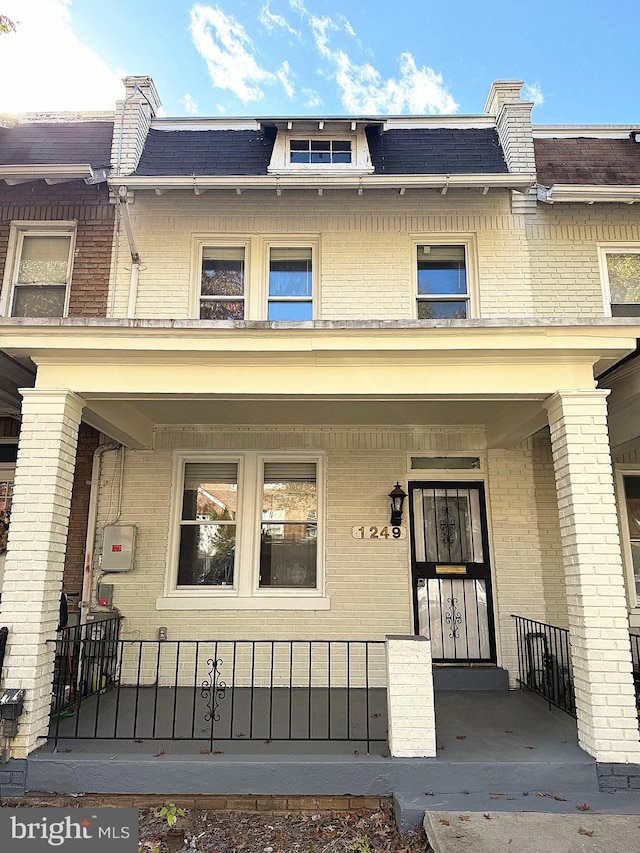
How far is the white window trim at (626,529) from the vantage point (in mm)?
6871

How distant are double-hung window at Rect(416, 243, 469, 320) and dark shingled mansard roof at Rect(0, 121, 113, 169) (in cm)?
425

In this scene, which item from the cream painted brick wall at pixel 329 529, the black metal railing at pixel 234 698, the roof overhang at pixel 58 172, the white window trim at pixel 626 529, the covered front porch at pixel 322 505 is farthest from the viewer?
the white window trim at pixel 626 529

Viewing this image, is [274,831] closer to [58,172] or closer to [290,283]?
[290,283]

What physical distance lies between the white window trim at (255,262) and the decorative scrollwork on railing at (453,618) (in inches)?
149

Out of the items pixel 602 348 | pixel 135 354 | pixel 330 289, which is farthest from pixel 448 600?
pixel 135 354

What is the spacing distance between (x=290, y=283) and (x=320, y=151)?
6.38 feet

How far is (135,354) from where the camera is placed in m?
4.82

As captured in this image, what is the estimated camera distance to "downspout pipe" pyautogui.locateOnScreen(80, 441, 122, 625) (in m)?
6.44

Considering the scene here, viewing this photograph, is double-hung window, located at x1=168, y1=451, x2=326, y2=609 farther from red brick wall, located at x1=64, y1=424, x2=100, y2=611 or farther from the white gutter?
the white gutter

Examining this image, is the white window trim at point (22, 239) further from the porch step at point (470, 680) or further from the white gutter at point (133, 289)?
the porch step at point (470, 680)

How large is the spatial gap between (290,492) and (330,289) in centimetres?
254

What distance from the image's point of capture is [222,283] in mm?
7195

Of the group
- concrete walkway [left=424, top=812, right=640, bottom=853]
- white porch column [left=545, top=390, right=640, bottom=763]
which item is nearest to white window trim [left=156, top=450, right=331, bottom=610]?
white porch column [left=545, top=390, right=640, bottom=763]

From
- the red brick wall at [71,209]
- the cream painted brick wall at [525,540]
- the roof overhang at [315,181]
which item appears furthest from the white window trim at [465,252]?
the red brick wall at [71,209]
